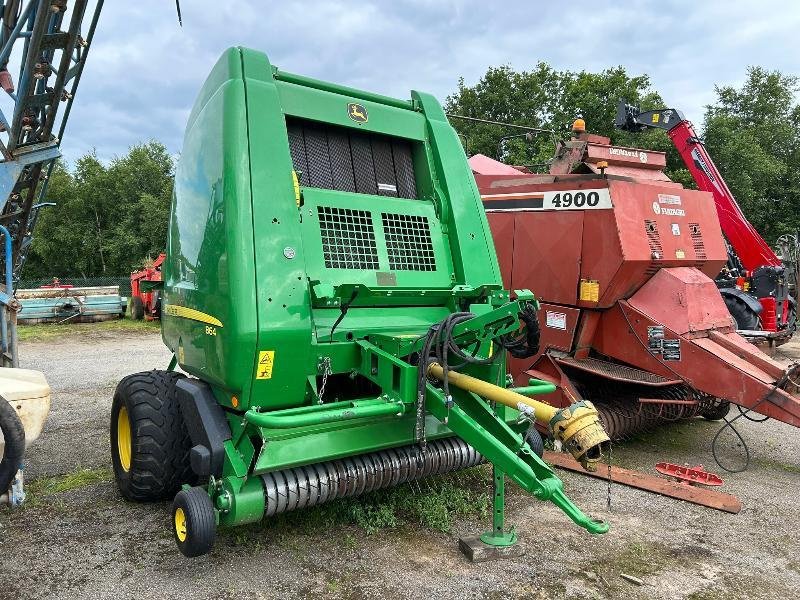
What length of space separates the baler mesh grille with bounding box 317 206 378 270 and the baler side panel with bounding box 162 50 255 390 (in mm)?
494

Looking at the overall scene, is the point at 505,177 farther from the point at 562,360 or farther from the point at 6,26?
the point at 6,26

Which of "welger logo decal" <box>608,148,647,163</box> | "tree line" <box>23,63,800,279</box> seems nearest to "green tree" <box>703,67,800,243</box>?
"tree line" <box>23,63,800,279</box>

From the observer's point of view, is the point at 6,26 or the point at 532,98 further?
the point at 532,98

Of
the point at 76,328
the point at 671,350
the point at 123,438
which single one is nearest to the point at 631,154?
the point at 671,350

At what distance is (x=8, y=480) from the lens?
9.78ft

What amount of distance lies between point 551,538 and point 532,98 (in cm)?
2896

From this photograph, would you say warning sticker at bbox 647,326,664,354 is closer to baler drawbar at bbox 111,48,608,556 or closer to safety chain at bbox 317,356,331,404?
baler drawbar at bbox 111,48,608,556

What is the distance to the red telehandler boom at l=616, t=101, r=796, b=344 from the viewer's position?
9.77 meters

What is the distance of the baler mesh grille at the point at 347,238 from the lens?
341 cm

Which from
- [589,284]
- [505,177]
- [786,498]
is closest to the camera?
[786,498]

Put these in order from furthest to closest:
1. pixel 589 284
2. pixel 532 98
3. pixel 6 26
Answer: pixel 532 98 → pixel 6 26 → pixel 589 284

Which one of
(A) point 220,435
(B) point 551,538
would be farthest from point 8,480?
(B) point 551,538

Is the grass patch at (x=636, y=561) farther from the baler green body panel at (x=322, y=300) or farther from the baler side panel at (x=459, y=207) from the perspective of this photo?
the baler side panel at (x=459, y=207)

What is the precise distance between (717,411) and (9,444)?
561 centimetres
